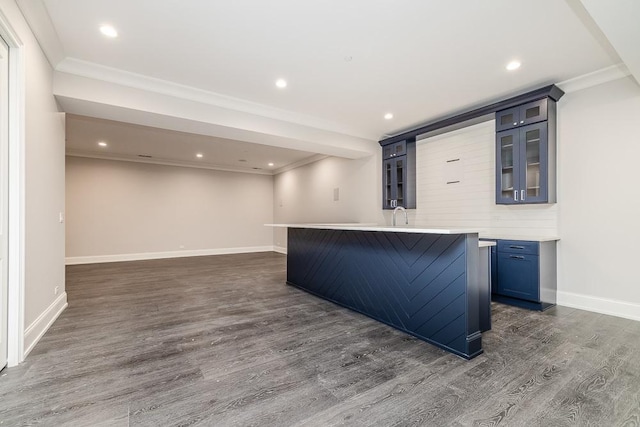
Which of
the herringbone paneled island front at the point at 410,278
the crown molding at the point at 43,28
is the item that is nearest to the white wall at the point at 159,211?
the crown molding at the point at 43,28

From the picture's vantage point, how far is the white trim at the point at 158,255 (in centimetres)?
726

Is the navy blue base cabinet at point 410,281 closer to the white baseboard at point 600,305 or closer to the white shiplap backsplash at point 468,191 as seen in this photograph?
the white shiplap backsplash at point 468,191

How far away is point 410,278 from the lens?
2.83m

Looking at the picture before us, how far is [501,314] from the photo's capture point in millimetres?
3416

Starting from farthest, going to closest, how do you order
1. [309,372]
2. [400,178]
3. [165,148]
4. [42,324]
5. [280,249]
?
1. [280,249]
2. [165,148]
3. [400,178]
4. [42,324]
5. [309,372]

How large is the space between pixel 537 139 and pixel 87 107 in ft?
18.5

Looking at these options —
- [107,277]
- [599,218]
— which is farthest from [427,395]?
[107,277]

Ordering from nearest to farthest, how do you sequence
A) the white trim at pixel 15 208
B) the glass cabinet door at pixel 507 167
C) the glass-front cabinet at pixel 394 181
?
the white trim at pixel 15 208, the glass cabinet door at pixel 507 167, the glass-front cabinet at pixel 394 181

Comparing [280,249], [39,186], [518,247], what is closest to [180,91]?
[39,186]

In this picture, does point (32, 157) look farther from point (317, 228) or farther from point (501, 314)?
point (501, 314)

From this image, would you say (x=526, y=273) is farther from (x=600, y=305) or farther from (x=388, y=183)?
(x=388, y=183)

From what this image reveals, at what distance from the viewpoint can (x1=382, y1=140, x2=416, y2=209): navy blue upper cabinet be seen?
5469mm

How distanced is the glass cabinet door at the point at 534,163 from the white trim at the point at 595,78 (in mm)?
557

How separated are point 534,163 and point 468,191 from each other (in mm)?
1059
